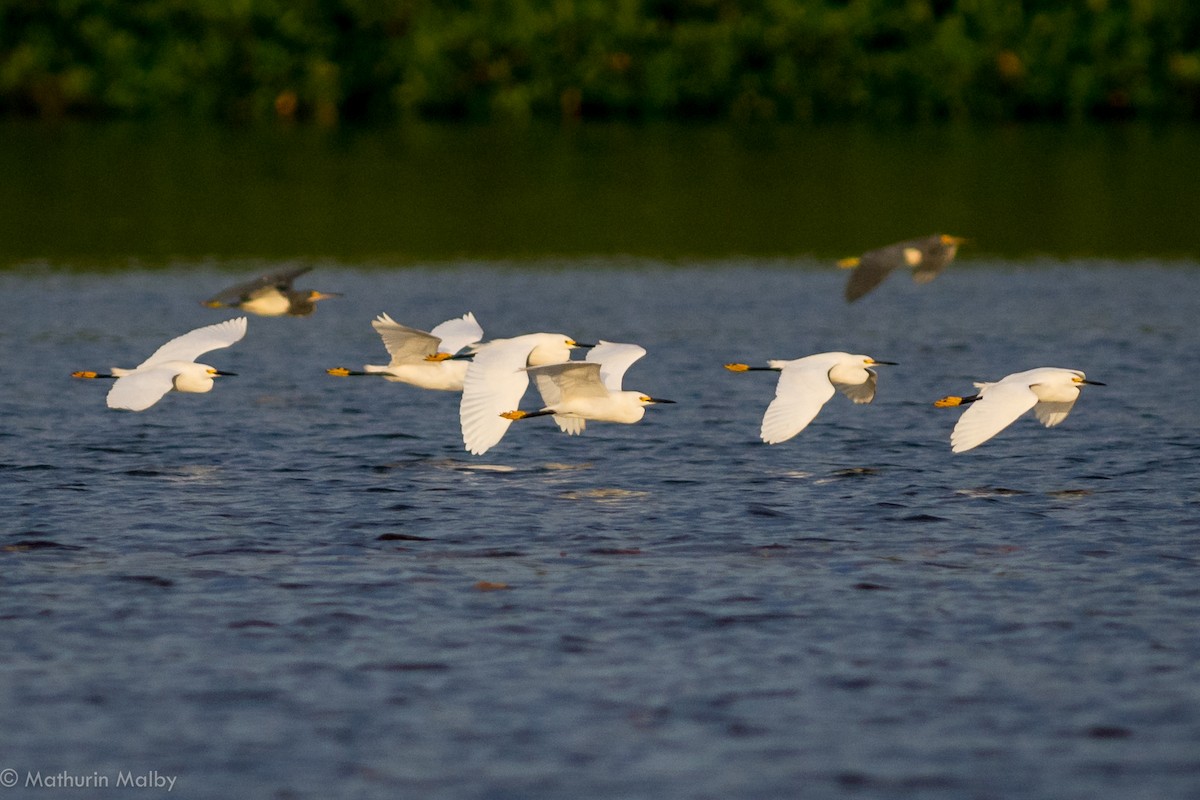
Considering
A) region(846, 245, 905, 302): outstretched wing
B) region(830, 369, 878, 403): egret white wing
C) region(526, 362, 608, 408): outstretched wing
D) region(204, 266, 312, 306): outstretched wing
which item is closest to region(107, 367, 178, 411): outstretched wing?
region(204, 266, 312, 306): outstretched wing

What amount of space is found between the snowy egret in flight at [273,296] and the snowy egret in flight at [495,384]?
13.6 feet

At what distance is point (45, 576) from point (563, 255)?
3007 centimetres

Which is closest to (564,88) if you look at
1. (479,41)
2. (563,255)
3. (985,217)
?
(479,41)

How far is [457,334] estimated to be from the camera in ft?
78.4

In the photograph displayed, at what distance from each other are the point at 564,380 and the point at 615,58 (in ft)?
204

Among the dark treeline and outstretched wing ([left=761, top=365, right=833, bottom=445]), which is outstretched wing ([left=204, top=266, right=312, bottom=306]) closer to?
outstretched wing ([left=761, top=365, right=833, bottom=445])

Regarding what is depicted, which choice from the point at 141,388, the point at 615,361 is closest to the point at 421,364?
the point at 615,361

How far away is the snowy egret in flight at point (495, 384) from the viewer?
19719mm

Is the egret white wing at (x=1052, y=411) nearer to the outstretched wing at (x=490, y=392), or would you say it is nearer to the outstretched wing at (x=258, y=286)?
the outstretched wing at (x=490, y=392)

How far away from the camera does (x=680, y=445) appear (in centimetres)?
2348

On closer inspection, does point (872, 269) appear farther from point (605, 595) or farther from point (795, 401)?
point (605, 595)

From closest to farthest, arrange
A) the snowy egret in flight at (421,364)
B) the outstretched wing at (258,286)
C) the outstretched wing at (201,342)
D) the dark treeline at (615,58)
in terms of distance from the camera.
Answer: the snowy egret in flight at (421,364) < the outstretched wing at (201,342) < the outstretched wing at (258,286) < the dark treeline at (615,58)

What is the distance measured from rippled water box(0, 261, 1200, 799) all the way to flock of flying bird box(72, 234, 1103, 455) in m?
0.74

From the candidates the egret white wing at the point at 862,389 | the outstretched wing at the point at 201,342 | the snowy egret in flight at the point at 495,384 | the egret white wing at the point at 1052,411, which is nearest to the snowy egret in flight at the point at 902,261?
the egret white wing at the point at 862,389
